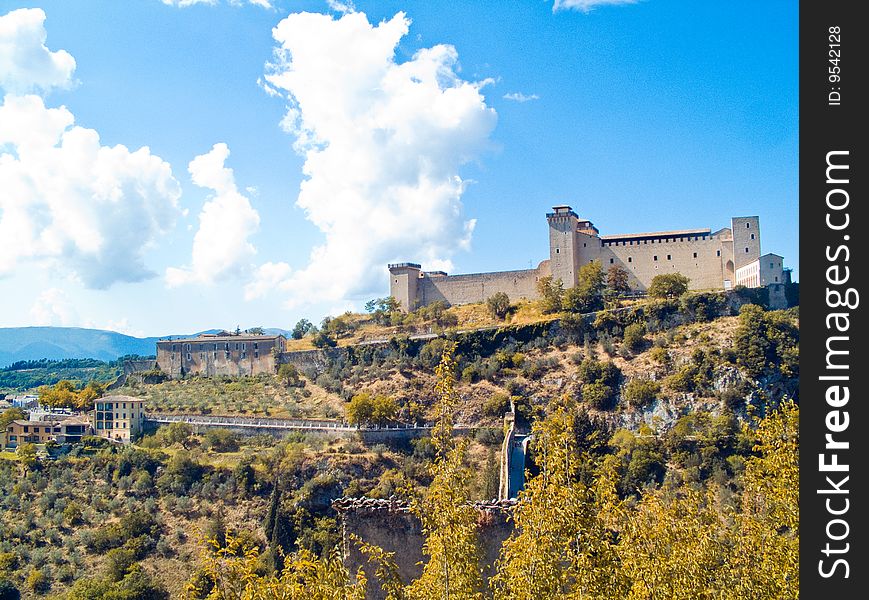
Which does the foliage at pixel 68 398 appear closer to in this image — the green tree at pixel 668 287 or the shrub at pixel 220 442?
the shrub at pixel 220 442

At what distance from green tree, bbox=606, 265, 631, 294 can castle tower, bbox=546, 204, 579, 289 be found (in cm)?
211

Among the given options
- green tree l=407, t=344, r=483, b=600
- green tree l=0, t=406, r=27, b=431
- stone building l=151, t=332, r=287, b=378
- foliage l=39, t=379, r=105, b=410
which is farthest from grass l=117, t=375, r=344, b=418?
green tree l=407, t=344, r=483, b=600

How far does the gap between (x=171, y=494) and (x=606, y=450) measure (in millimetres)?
16957

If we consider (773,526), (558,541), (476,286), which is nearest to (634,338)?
(476,286)

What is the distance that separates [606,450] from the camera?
2834 cm

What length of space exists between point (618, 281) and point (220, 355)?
24759 mm

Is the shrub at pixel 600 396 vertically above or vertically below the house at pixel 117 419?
above

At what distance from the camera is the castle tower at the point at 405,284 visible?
47594 mm

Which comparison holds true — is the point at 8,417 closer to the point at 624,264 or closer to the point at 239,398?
the point at 239,398

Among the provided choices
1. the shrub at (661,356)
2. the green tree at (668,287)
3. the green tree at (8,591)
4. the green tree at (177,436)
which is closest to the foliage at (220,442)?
the green tree at (177,436)

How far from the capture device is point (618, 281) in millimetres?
41656
